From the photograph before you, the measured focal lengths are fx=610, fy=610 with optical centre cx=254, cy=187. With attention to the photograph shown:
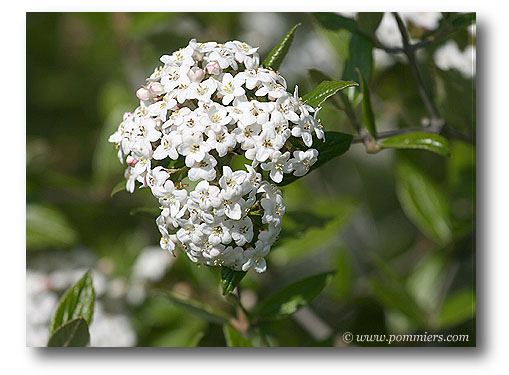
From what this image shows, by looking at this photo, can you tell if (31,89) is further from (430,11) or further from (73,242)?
(430,11)

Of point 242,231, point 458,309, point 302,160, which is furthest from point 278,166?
point 458,309

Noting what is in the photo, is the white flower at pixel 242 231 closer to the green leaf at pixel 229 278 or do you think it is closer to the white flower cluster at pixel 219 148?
the white flower cluster at pixel 219 148

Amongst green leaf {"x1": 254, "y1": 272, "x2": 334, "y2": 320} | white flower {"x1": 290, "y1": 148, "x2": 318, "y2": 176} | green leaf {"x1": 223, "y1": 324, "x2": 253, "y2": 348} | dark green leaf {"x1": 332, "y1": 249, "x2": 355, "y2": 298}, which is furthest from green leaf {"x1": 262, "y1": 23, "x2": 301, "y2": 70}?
dark green leaf {"x1": 332, "y1": 249, "x2": 355, "y2": 298}

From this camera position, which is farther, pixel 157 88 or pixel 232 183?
pixel 157 88

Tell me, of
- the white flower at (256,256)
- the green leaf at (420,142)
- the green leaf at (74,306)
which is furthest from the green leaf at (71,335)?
the green leaf at (420,142)

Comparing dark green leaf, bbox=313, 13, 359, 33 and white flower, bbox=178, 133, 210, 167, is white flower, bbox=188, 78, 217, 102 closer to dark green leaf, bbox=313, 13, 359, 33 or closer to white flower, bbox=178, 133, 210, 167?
white flower, bbox=178, 133, 210, 167

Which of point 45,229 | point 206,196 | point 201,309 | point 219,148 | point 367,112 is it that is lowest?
point 201,309

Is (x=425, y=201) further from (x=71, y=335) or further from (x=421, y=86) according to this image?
(x=71, y=335)
